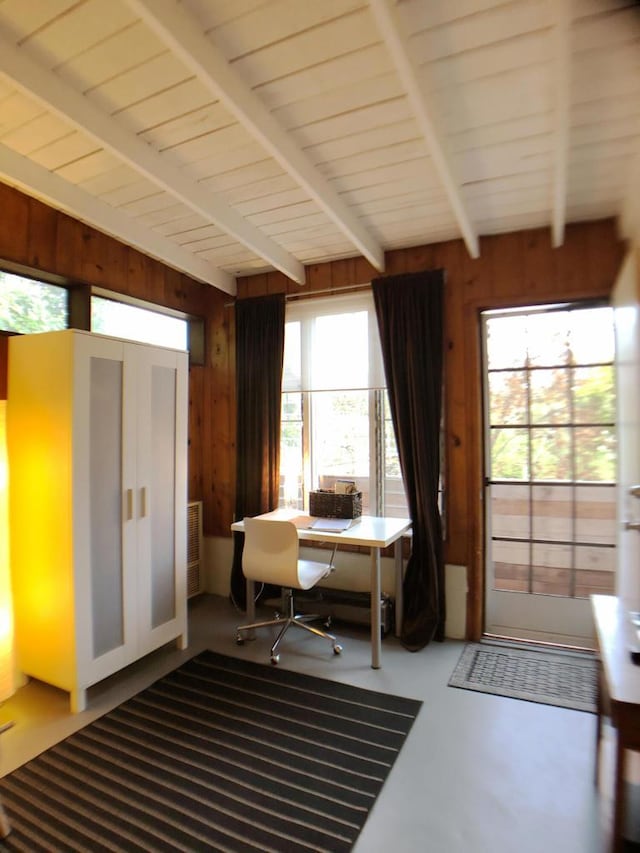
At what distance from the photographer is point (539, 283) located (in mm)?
2912

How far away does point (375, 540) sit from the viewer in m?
2.64

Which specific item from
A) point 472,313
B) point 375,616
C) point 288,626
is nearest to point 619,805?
point 375,616

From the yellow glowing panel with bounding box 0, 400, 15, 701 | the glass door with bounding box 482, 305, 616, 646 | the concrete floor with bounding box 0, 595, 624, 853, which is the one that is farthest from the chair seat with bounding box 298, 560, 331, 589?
the yellow glowing panel with bounding box 0, 400, 15, 701

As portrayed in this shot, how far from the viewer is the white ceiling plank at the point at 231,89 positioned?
141 cm

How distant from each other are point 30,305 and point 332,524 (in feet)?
7.41

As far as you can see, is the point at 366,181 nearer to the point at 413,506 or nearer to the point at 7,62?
the point at 7,62

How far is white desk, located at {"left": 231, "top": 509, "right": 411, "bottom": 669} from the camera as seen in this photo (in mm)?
2695

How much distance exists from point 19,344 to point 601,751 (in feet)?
10.7

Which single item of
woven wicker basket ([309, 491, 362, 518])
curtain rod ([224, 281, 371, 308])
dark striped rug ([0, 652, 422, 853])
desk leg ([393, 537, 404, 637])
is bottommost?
dark striped rug ([0, 652, 422, 853])

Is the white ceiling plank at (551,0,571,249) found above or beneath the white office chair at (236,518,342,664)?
above

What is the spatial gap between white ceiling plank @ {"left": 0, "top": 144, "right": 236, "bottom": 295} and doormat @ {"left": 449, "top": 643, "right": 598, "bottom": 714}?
3.22 metres

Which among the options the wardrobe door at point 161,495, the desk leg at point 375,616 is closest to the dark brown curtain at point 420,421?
the desk leg at point 375,616

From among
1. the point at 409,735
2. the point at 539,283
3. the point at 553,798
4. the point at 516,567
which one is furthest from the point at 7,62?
the point at 516,567

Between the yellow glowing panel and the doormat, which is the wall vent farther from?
the doormat
